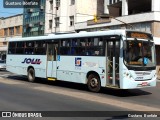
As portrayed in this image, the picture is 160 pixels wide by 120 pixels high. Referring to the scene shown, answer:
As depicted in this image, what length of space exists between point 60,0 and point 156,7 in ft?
65.7

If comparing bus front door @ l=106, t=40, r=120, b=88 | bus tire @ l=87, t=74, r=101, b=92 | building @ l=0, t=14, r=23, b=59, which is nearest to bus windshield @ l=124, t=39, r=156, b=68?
bus front door @ l=106, t=40, r=120, b=88

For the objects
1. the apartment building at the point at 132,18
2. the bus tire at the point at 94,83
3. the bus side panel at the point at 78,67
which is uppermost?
the apartment building at the point at 132,18

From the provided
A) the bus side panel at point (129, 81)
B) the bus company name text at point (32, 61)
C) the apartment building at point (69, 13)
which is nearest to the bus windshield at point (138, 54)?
the bus side panel at point (129, 81)

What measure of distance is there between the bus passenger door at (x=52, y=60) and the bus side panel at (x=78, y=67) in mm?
440

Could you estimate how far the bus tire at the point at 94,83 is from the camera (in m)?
16.6

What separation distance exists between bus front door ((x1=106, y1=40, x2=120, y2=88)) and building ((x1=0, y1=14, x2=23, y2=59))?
53.6m

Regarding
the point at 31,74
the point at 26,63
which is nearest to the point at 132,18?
the point at 26,63

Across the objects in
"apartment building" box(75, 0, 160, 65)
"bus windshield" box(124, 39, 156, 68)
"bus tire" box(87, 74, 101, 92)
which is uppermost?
"apartment building" box(75, 0, 160, 65)

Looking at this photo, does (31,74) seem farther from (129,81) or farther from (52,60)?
(129,81)

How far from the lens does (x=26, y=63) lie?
74.7 ft

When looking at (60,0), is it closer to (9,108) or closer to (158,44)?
(158,44)

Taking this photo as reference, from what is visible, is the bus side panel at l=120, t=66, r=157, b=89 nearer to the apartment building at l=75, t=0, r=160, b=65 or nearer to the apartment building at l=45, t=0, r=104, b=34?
the apartment building at l=75, t=0, r=160, b=65

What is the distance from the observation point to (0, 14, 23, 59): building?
6981 cm

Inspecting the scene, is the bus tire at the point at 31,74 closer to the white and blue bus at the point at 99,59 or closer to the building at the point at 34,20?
the white and blue bus at the point at 99,59
